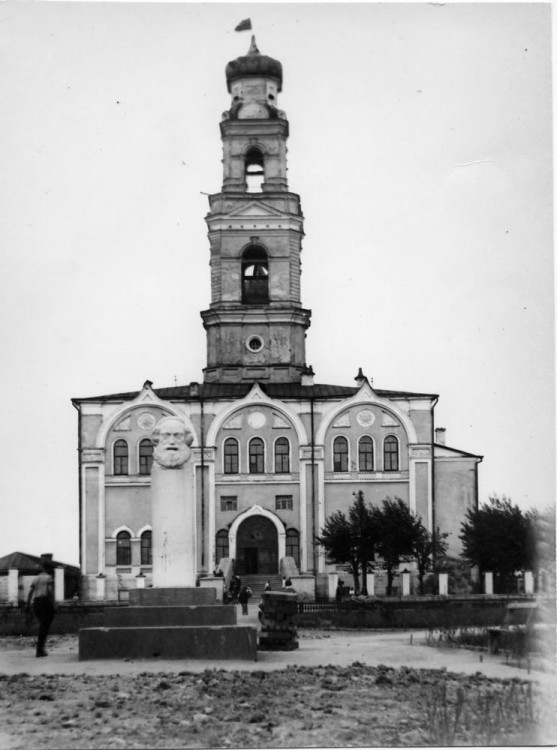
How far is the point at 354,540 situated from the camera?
44250 millimetres

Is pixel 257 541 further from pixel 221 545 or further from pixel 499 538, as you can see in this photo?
pixel 499 538

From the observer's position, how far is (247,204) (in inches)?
2056

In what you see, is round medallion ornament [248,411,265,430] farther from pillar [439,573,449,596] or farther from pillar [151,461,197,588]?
pillar [151,461,197,588]

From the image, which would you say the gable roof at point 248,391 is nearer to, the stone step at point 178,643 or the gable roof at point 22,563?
the gable roof at point 22,563

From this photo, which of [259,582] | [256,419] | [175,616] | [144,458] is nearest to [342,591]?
[259,582]

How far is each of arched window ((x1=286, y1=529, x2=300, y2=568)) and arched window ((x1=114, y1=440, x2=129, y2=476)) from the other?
263 inches

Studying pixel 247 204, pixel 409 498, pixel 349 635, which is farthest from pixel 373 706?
pixel 247 204

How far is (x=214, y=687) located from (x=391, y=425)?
3547 centimetres

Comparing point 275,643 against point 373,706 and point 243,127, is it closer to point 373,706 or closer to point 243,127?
point 373,706

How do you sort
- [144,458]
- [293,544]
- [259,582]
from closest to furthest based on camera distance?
[259,582] → [293,544] → [144,458]

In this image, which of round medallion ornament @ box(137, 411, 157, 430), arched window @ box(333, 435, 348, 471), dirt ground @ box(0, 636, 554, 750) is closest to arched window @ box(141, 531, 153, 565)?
round medallion ornament @ box(137, 411, 157, 430)

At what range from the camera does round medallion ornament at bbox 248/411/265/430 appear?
163ft

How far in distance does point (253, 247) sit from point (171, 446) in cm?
3396

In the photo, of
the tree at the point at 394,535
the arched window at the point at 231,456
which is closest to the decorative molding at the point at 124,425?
the arched window at the point at 231,456
